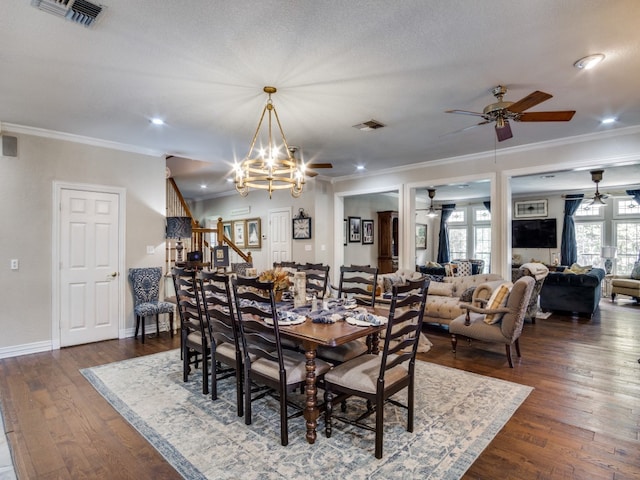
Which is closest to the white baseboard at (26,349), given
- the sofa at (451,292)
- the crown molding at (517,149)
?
the sofa at (451,292)

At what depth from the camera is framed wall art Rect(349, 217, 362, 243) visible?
8.59 m

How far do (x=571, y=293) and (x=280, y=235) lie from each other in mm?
5887

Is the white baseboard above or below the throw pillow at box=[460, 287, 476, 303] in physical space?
below

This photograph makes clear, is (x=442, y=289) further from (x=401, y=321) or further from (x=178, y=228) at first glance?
(x=178, y=228)

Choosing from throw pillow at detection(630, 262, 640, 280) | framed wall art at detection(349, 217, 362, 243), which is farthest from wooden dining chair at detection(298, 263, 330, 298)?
throw pillow at detection(630, 262, 640, 280)

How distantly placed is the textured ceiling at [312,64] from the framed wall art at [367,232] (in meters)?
4.54

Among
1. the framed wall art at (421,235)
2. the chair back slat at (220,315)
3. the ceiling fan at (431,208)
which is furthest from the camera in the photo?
the framed wall art at (421,235)

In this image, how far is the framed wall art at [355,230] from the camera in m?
8.59

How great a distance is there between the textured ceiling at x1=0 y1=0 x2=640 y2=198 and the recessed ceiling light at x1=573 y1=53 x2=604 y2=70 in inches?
2.2

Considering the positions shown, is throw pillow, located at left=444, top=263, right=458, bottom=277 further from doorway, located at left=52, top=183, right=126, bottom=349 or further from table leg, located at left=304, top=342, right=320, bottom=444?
doorway, located at left=52, top=183, right=126, bottom=349

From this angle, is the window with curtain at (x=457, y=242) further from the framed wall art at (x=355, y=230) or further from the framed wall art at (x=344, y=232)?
the framed wall art at (x=344, y=232)

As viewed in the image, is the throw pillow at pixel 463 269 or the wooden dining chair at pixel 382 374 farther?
the throw pillow at pixel 463 269

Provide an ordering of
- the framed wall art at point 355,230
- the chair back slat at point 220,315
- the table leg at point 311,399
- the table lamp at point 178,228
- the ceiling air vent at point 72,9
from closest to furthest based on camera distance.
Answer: the ceiling air vent at point 72,9
the table leg at point 311,399
the chair back slat at point 220,315
the table lamp at point 178,228
the framed wall art at point 355,230

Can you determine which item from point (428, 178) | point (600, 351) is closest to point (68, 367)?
point (428, 178)
